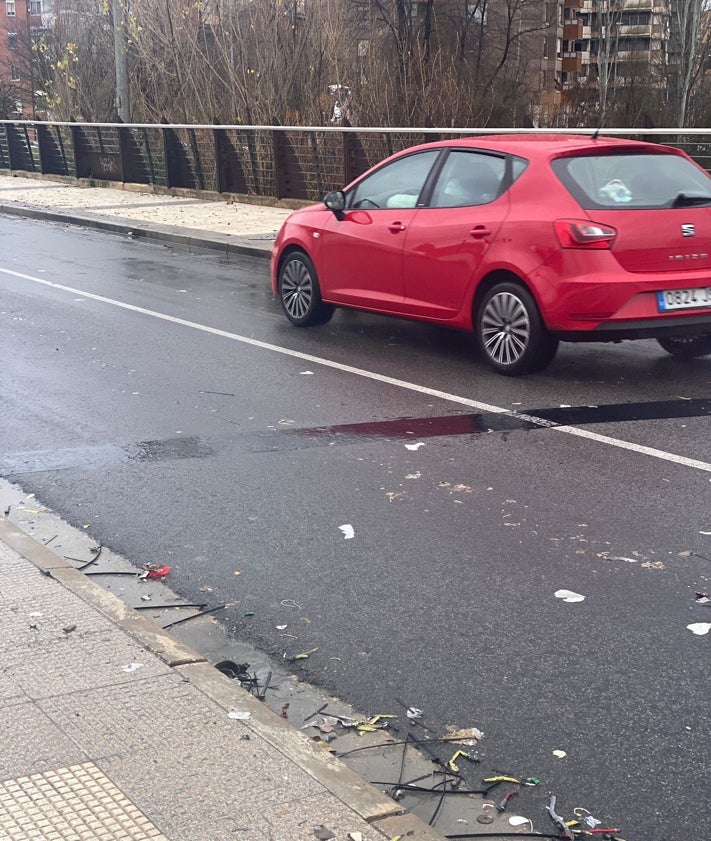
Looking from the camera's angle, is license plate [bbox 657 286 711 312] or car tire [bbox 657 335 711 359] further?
car tire [bbox 657 335 711 359]

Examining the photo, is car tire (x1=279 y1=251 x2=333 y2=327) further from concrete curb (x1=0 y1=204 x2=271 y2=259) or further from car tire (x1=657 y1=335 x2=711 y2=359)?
concrete curb (x1=0 y1=204 x2=271 y2=259)

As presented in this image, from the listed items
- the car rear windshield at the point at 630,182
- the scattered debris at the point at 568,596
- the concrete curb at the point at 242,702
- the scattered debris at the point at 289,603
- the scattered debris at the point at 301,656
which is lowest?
the scattered debris at the point at 568,596

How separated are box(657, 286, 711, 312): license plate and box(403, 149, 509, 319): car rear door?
129 cm

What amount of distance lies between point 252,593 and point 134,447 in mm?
2394

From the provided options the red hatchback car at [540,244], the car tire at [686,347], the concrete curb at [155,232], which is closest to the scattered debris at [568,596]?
the red hatchback car at [540,244]

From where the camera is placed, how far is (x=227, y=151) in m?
24.7

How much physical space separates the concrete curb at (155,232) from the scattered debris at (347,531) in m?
11.4

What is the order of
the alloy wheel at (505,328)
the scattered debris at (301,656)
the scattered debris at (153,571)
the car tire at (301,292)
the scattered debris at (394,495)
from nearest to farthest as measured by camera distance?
1. the scattered debris at (301,656)
2. the scattered debris at (153,571)
3. the scattered debris at (394,495)
4. the alloy wheel at (505,328)
5. the car tire at (301,292)

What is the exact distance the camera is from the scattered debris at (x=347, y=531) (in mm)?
5676

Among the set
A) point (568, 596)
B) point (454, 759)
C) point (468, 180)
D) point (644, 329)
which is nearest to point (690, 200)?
point (644, 329)

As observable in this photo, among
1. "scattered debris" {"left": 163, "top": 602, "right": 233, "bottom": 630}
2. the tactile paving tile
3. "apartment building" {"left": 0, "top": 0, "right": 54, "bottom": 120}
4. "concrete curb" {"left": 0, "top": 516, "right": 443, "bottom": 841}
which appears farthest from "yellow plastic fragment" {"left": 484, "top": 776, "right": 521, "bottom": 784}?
"apartment building" {"left": 0, "top": 0, "right": 54, "bottom": 120}

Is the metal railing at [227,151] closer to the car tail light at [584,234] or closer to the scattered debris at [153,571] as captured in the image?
the car tail light at [584,234]

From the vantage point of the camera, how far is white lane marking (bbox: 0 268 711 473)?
6.94m

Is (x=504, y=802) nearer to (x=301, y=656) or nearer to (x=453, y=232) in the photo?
(x=301, y=656)
